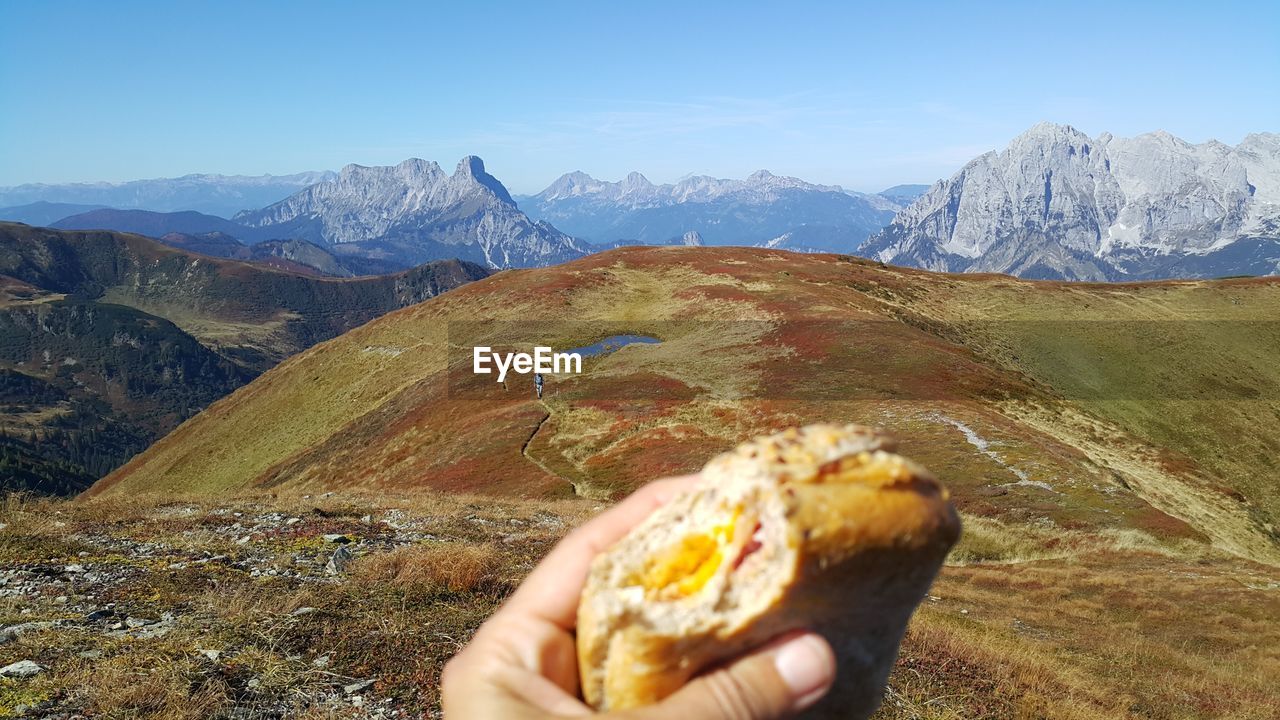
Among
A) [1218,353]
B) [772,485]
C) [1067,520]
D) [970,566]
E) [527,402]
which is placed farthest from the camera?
[1218,353]

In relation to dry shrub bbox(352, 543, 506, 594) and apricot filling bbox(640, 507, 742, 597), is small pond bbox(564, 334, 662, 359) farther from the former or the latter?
apricot filling bbox(640, 507, 742, 597)

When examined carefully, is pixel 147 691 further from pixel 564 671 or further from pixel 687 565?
pixel 687 565

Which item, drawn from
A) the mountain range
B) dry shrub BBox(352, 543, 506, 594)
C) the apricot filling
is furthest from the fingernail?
the mountain range

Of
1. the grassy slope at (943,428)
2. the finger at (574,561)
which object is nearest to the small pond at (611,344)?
the grassy slope at (943,428)

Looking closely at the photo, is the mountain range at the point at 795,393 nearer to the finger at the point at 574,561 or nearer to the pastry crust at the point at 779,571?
the finger at the point at 574,561

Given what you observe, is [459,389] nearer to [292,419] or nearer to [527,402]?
[527,402]

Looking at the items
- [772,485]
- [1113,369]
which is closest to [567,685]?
[772,485]
